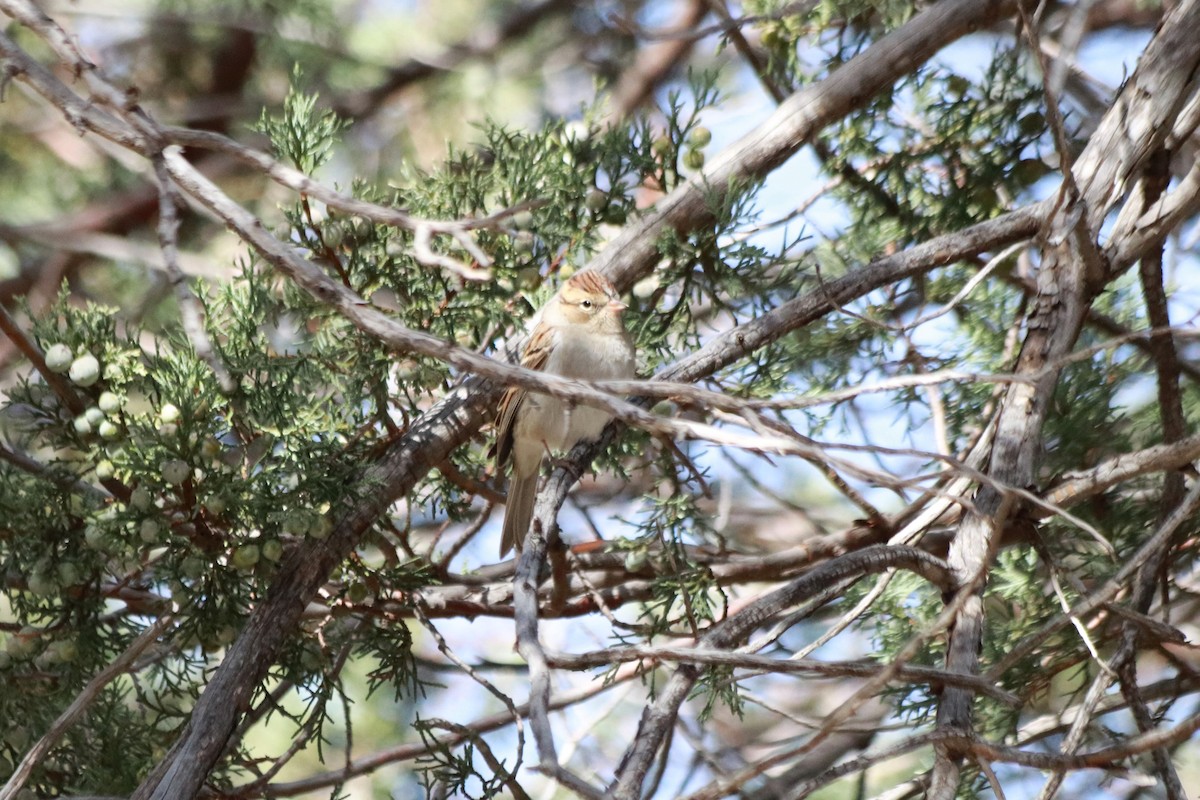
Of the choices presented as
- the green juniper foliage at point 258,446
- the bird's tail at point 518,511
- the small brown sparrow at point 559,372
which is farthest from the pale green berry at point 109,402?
the bird's tail at point 518,511

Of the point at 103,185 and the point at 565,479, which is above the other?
the point at 103,185

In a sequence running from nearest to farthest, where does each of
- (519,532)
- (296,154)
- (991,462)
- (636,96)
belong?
(991,462) < (296,154) < (519,532) < (636,96)

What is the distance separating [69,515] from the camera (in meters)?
2.71

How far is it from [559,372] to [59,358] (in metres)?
1.74

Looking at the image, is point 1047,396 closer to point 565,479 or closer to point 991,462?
point 991,462

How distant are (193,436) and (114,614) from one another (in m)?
0.56

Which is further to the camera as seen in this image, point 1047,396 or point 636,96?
point 636,96

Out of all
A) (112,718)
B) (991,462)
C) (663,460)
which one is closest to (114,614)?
(112,718)

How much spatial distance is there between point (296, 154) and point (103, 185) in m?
3.31

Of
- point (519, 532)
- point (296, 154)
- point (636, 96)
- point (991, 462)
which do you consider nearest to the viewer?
point (991, 462)

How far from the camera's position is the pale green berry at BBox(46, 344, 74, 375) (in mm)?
2551

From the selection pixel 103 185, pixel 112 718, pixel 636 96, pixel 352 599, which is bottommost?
pixel 112 718

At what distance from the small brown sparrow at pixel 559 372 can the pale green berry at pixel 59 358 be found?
120 cm

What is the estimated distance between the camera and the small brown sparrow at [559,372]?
→ 140 inches
